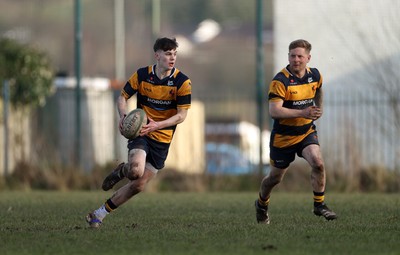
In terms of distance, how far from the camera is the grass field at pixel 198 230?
870 cm

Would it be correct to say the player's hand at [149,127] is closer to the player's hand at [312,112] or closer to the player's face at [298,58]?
the player's hand at [312,112]

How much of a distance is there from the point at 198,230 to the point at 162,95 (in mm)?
1515

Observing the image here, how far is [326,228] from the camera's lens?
10.3 meters

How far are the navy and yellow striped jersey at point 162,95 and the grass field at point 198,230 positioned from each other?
3.79 ft

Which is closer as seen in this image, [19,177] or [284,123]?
[284,123]

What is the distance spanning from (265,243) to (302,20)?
1933 cm

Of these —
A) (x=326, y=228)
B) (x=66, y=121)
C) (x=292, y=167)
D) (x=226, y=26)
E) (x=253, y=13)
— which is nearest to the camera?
(x=326, y=228)

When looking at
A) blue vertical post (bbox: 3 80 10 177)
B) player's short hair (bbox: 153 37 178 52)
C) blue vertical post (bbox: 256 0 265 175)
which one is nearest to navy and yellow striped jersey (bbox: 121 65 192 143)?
player's short hair (bbox: 153 37 178 52)

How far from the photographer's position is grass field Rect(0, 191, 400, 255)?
8.70 m

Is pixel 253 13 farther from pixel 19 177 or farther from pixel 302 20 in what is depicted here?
pixel 19 177

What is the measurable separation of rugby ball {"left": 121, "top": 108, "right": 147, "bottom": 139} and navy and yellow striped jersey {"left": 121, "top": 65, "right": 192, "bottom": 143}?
14.7 inches

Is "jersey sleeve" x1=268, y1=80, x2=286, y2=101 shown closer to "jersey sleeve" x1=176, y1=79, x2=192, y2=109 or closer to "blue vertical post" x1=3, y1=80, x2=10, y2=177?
"jersey sleeve" x1=176, y1=79, x2=192, y2=109

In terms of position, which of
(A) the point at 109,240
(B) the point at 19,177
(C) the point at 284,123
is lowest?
(B) the point at 19,177

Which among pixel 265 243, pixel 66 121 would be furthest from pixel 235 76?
pixel 265 243
